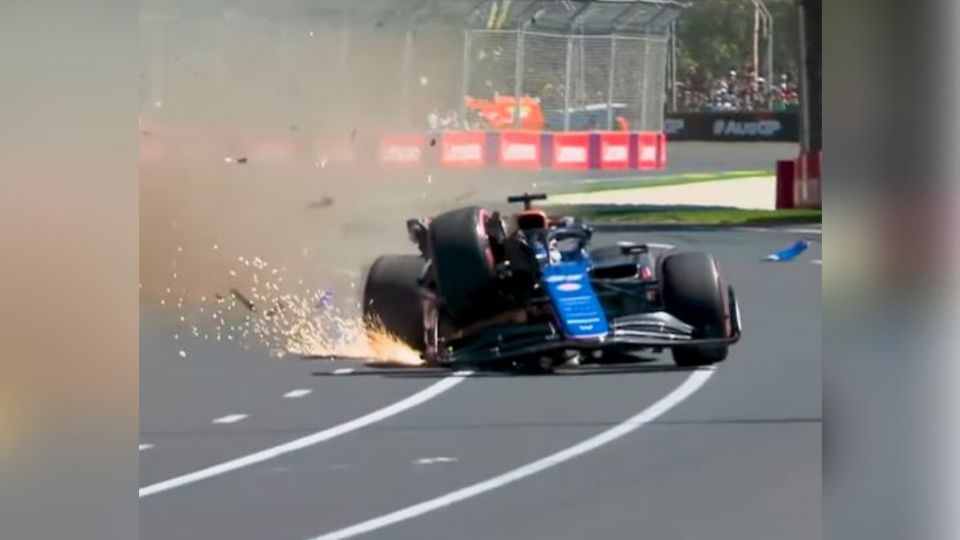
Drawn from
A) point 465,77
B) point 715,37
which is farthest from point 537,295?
point 715,37

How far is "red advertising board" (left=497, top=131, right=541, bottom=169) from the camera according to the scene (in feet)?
15.0

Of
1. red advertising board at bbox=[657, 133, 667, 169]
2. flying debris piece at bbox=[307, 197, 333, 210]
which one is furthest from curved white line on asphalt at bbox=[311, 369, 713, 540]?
flying debris piece at bbox=[307, 197, 333, 210]

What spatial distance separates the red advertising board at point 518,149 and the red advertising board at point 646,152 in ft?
0.95

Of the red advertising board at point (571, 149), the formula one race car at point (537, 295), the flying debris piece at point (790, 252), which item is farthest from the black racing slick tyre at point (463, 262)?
the flying debris piece at point (790, 252)

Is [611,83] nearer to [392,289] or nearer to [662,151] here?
[662,151]

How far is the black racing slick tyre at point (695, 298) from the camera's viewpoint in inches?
184

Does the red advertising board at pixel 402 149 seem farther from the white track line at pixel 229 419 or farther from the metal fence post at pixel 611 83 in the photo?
the white track line at pixel 229 419

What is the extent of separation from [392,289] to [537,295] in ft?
1.35

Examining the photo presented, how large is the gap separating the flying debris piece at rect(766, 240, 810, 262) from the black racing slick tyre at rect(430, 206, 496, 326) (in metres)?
0.81

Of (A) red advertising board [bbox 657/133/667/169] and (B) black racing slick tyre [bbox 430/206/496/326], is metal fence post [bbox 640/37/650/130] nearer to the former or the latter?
(A) red advertising board [bbox 657/133/667/169]
